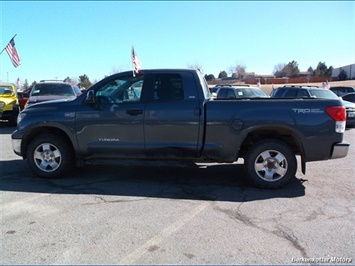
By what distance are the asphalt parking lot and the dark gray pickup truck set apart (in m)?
0.45

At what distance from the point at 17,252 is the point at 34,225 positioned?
2.17 feet

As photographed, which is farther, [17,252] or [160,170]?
[160,170]

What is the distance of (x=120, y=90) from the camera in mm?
5957

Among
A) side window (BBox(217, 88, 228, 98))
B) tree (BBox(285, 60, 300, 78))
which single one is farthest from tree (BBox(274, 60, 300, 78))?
side window (BBox(217, 88, 228, 98))

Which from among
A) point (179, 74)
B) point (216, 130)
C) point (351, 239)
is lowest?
point (351, 239)

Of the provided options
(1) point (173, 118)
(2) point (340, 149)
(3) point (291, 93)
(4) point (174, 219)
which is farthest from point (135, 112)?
(3) point (291, 93)

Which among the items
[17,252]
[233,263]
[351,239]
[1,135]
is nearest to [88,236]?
[17,252]

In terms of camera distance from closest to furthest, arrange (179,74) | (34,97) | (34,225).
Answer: (34,225) → (179,74) → (34,97)

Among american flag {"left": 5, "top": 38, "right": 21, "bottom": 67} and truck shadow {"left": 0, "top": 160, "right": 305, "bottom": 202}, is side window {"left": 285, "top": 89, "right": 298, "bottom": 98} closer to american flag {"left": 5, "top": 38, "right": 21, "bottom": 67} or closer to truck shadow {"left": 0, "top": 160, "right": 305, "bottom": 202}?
truck shadow {"left": 0, "top": 160, "right": 305, "bottom": 202}

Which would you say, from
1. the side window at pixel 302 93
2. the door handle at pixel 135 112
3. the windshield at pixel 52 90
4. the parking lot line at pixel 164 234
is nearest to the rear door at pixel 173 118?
the door handle at pixel 135 112

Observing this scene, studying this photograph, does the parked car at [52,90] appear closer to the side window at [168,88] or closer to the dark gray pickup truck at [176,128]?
the dark gray pickup truck at [176,128]

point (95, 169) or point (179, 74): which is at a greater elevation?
point (179, 74)

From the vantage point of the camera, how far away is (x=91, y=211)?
4586mm

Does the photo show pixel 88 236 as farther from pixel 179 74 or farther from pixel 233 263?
pixel 179 74
